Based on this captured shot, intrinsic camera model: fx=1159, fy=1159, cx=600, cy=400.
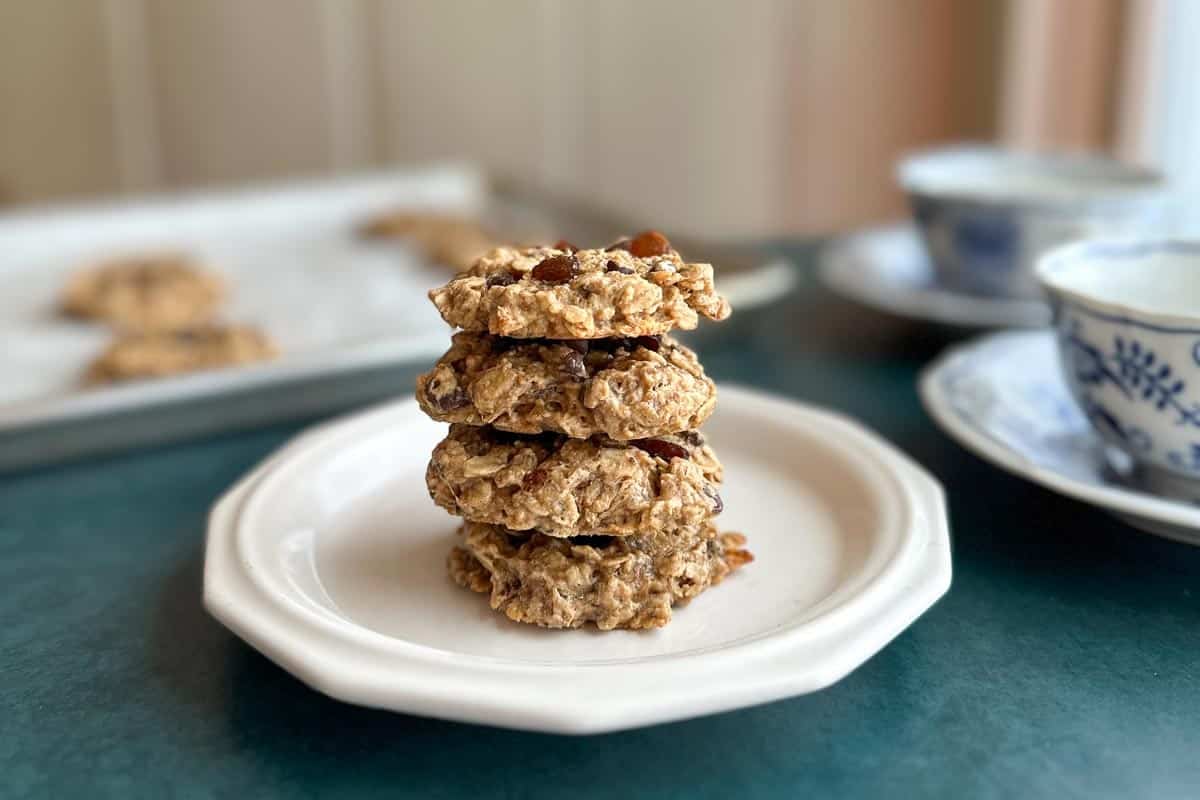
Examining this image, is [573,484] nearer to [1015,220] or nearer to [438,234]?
[1015,220]

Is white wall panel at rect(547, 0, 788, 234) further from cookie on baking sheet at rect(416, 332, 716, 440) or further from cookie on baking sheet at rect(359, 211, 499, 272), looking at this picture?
cookie on baking sheet at rect(416, 332, 716, 440)

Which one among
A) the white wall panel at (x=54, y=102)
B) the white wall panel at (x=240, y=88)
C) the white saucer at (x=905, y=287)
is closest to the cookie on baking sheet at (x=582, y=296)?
the white saucer at (x=905, y=287)

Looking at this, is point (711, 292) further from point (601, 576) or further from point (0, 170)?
point (0, 170)

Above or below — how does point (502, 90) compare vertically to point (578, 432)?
above

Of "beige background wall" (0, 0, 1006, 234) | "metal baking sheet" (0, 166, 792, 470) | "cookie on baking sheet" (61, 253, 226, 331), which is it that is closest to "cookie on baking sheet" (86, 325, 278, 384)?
"metal baking sheet" (0, 166, 792, 470)

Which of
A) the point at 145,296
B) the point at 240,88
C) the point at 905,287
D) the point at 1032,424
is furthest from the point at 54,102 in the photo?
the point at 1032,424

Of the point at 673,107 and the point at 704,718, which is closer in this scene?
the point at 704,718
